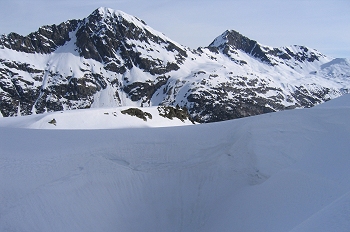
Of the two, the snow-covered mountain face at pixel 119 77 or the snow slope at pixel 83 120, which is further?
the snow-covered mountain face at pixel 119 77

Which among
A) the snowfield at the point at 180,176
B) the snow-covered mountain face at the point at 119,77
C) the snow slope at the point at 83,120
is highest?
the snow-covered mountain face at the point at 119,77

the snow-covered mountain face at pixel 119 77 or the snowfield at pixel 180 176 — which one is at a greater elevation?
the snow-covered mountain face at pixel 119 77

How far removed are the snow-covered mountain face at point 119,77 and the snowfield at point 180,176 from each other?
360 ft

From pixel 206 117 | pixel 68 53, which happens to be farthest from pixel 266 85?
pixel 68 53

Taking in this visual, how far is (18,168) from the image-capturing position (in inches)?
742

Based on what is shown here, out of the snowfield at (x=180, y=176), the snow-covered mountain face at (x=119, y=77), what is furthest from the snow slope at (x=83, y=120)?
the snow-covered mountain face at (x=119, y=77)

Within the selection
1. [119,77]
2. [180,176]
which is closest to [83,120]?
[180,176]

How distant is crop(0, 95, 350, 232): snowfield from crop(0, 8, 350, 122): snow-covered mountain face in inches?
4324

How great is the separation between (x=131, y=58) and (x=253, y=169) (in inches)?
6428

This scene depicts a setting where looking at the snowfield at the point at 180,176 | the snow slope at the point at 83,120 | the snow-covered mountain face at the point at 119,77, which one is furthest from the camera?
the snow-covered mountain face at the point at 119,77

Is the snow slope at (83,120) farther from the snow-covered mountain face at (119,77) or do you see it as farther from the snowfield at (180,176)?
the snow-covered mountain face at (119,77)

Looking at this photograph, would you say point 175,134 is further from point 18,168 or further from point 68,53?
point 68,53

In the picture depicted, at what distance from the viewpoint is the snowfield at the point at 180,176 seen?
15.3 m

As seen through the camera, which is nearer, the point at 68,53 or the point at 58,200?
the point at 58,200
